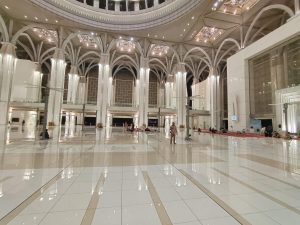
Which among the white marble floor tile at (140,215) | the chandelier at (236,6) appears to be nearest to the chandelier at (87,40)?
the chandelier at (236,6)

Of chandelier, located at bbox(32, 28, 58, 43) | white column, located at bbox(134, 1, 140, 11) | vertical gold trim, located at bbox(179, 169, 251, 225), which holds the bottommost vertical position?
vertical gold trim, located at bbox(179, 169, 251, 225)

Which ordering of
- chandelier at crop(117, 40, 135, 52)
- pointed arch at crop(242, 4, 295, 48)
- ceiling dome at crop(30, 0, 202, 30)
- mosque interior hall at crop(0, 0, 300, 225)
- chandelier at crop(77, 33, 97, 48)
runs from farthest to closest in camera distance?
chandelier at crop(117, 40, 135, 52) → chandelier at crop(77, 33, 97, 48) → ceiling dome at crop(30, 0, 202, 30) → pointed arch at crop(242, 4, 295, 48) → mosque interior hall at crop(0, 0, 300, 225)

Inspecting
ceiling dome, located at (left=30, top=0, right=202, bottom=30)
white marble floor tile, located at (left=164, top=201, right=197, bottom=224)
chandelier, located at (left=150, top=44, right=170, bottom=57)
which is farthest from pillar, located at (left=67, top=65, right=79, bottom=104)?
white marble floor tile, located at (left=164, top=201, right=197, bottom=224)

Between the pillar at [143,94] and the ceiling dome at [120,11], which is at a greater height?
the ceiling dome at [120,11]

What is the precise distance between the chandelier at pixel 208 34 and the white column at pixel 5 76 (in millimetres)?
26460

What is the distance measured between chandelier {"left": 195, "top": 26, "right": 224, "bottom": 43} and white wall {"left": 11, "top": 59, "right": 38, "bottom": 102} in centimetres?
2617

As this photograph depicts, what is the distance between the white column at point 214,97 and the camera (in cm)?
3033

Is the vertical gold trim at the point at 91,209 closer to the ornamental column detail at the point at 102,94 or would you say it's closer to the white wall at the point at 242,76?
the white wall at the point at 242,76

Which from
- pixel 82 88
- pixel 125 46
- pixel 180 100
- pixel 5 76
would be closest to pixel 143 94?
pixel 180 100

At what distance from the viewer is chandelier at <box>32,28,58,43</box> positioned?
25.9 m

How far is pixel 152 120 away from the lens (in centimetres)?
4912

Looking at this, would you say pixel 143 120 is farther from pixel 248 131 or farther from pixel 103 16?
pixel 103 16

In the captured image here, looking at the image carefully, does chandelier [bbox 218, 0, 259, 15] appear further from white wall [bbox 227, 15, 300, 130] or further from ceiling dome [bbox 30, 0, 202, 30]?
white wall [bbox 227, 15, 300, 130]

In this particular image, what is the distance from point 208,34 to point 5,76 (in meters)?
29.3
